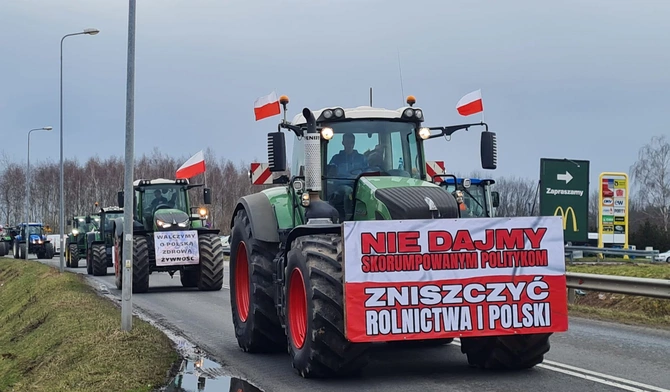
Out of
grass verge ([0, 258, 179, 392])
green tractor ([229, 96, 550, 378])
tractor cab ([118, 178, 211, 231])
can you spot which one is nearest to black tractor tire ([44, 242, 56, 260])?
tractor cab ([118, 178, 211, 231])

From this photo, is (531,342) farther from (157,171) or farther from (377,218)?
(157,171)

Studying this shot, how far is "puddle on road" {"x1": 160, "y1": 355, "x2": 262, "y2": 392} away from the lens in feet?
28.7

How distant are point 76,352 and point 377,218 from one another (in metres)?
4.74

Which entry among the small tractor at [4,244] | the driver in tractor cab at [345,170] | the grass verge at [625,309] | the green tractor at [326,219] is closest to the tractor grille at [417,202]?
the green tractor at [326,219]

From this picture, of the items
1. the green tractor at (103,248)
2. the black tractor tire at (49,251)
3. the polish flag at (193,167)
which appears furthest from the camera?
the black tractor tire at (49,251)

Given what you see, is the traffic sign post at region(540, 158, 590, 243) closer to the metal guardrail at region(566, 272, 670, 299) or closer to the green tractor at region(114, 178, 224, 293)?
the green tractor at region(114, 178, 224, 293)

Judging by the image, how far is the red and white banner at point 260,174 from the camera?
484 inches

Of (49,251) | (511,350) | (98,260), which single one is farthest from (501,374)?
(49,251)

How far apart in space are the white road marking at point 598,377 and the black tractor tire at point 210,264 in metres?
12.8

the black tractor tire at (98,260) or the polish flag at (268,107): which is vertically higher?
the polish flag at (268,107)

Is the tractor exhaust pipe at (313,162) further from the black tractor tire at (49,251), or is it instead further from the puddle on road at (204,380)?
the black tractor tire at (49,251)

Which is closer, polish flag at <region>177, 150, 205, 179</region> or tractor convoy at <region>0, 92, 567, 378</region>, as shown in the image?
tractor convoy at <region>0, 92, 567, 378</region>

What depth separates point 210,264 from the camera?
21.5 metres

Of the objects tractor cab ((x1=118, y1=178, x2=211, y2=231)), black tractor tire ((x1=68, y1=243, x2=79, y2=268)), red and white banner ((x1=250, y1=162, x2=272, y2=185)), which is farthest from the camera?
black tractor tire ((x1=68, y1=243, x2=79, y2=268))
